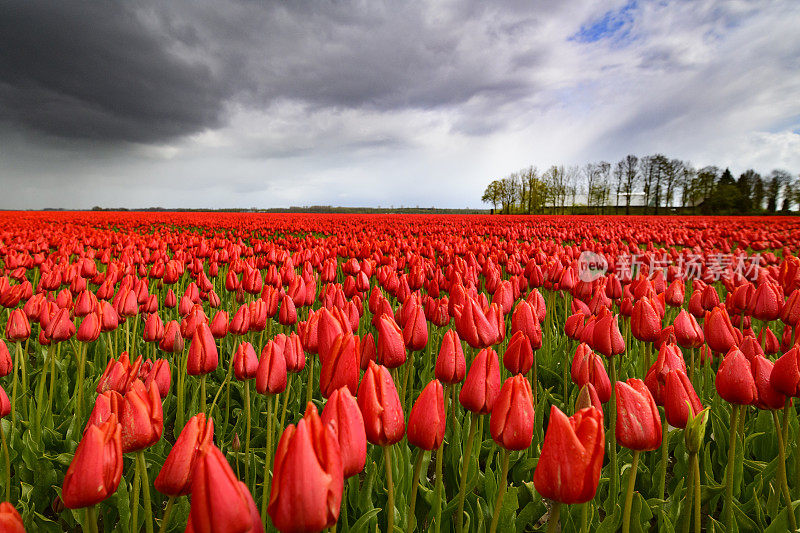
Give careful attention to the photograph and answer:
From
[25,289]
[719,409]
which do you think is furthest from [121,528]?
[719,409]

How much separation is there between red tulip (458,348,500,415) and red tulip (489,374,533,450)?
0.19 metres

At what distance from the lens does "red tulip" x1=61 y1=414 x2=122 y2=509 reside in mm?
942

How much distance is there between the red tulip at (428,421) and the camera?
3.94 feet

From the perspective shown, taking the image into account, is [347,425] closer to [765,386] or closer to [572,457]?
[572,457]

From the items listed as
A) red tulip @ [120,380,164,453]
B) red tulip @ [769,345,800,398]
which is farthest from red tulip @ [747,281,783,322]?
red tulip @ [120,380,164,453]

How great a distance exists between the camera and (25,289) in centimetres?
337

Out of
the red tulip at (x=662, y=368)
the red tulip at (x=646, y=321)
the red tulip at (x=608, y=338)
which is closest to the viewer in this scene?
the red tulip at (x=662, y=368)

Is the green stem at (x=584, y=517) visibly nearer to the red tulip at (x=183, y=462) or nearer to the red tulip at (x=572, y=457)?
the red tulip at (x=572, y=457)

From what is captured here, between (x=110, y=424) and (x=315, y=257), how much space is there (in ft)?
13.8

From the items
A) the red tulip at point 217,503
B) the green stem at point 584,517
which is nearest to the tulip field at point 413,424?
the red tulip at point 217,503

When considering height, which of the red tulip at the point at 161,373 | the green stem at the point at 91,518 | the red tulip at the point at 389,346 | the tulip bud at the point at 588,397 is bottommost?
the green stem at the point at 91,518

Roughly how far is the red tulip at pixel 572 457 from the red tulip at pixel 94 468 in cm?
98

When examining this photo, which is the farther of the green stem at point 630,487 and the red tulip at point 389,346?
the red tulip at point 389,346

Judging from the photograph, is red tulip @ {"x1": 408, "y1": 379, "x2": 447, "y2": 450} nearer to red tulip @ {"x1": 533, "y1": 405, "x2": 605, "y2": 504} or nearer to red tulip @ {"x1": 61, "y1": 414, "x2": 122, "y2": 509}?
red tulip @ {"x1": 533, "y1": 405, "x2": 605, "y2": 504}
